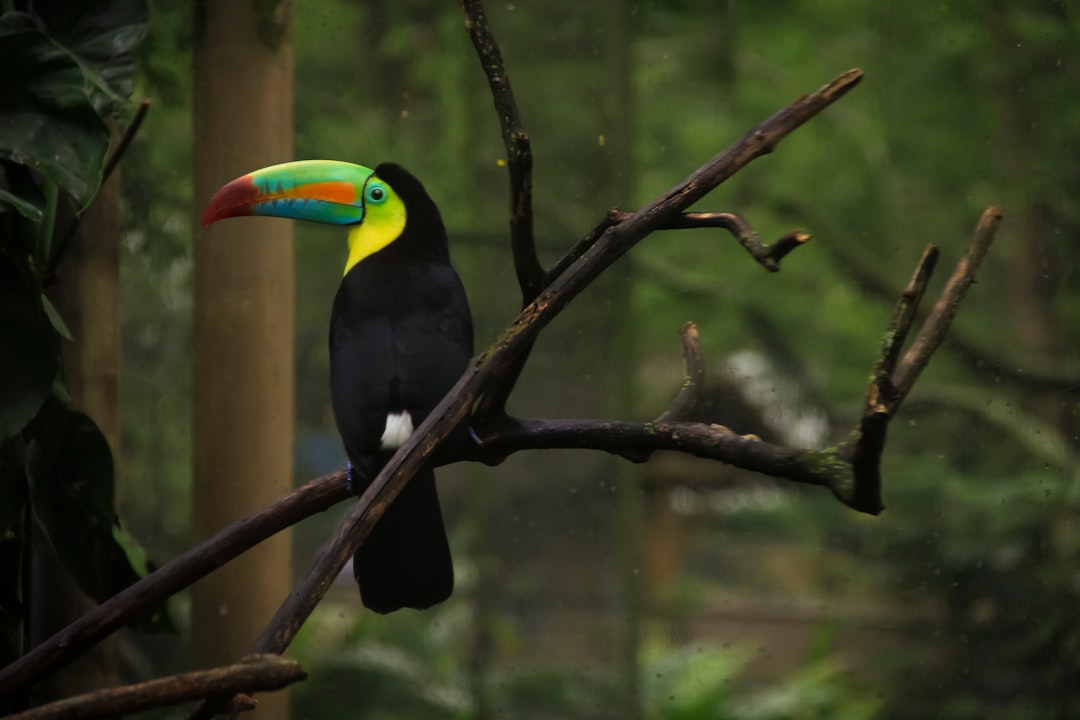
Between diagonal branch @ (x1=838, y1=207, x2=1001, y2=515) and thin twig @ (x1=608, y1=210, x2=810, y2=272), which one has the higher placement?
thin twig @ (x1=608, y1=210, x2=810, y2=272)

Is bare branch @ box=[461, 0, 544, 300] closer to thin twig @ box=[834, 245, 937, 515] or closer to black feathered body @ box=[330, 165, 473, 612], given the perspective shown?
black feathered body @ box=[330, 165, 473, 612]

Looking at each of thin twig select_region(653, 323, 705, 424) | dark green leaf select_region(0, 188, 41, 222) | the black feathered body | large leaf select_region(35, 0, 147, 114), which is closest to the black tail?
the black feathered body

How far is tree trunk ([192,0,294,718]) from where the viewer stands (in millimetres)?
2119

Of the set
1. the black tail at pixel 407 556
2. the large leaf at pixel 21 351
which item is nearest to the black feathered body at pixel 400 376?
the black tail at pixel 407 556

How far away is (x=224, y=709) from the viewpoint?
1.24m

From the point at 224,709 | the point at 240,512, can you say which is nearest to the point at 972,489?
the point at 240,512

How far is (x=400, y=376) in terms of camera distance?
5.11ft

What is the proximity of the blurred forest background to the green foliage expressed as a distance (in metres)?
0.33

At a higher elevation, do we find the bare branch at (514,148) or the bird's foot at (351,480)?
the bare branch at (514,148)

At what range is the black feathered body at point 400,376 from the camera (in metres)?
1.55

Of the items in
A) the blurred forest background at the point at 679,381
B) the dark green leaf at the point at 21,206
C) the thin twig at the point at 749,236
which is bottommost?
the blurred forest background at the point at 679,381

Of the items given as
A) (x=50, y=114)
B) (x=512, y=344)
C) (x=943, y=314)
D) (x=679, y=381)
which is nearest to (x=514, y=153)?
(x=512, y=344)

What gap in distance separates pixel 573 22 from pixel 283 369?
807mm

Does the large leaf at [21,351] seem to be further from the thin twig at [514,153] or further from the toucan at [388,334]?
the thin twig at [514,153]
